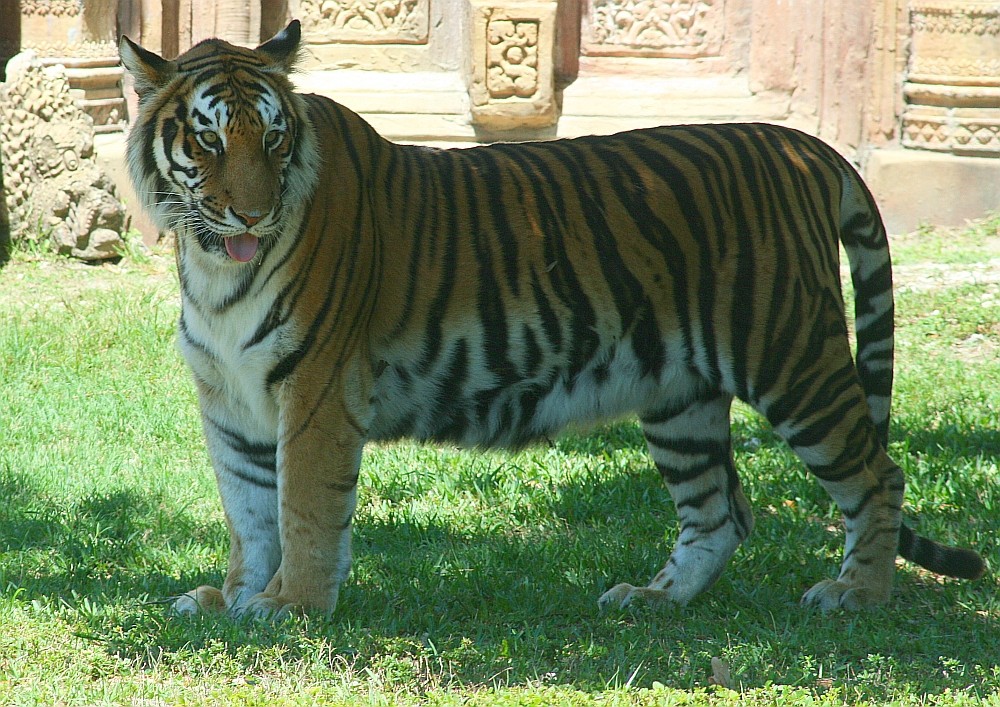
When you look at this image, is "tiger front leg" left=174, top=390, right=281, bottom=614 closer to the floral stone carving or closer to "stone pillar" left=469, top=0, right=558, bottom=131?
the floral stone carving

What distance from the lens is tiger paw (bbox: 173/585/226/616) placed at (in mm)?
3777

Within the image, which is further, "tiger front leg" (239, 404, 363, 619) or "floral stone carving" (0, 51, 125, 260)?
"floral stone carving" (0, 51, 125, 260)

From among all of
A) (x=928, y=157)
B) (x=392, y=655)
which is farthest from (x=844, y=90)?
(x=392, y=655)

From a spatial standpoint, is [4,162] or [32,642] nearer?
[32,642]

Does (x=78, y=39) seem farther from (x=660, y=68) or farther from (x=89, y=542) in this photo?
(x=89, y=542)

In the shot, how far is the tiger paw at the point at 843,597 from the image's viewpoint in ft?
13.0

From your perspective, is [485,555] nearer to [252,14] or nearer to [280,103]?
[280,103]

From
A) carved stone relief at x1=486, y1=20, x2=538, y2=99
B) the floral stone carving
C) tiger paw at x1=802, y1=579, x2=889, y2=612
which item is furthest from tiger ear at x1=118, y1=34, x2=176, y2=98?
carved stone relief at x1=486, y1=20, x2=538, y2=99

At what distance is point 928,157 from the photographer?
9305 millimetres

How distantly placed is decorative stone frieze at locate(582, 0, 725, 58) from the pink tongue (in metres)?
6.84

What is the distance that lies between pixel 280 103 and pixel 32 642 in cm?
167

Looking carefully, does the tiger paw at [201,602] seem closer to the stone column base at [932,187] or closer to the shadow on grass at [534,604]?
the shadow on grass at [534,604]

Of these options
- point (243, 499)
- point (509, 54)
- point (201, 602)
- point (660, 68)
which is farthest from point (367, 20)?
point (201, 602)

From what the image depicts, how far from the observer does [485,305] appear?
385cm
